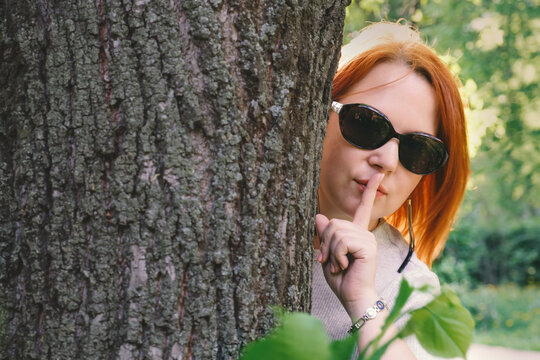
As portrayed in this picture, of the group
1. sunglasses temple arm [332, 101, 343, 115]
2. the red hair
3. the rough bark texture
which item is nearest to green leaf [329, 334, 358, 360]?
the rough bark texture

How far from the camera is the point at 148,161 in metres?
1.11

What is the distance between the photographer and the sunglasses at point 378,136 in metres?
1.92

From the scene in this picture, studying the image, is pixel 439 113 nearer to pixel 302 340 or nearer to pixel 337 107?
pixel 337 107

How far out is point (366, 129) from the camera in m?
Answer: 1.93

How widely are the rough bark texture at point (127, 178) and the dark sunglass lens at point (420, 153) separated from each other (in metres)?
0.96

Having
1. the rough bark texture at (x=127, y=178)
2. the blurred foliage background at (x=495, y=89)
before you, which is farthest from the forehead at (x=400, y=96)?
the blurred foliage background at (x=495, y=89)

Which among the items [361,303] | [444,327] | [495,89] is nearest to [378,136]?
[361,303]

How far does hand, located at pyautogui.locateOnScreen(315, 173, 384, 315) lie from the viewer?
1.57m

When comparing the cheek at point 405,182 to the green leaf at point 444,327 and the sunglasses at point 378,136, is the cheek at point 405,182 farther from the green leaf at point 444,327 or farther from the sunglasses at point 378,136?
the green leaf at point 444,327

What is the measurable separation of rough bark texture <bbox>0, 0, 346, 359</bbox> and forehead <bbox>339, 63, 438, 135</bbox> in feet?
3.04

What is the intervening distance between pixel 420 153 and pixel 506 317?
35.7ft

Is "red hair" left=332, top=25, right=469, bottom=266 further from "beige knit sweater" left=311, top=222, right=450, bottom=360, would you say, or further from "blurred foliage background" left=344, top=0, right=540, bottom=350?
"blurred foliage background" left=344, top=0, right=540, bottom=350

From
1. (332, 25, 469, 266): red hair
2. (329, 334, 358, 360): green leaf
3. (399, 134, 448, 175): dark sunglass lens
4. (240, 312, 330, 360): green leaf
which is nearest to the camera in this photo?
(240, 312, 330, 360): green leaf

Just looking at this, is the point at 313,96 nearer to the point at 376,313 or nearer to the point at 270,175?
the point at 270,175
